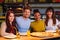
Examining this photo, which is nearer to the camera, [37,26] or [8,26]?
[8,26]

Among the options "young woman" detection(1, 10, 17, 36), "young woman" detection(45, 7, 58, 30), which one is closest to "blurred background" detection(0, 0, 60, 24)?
"young woman" detection(45, 7, 58, 30)

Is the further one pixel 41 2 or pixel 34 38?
pixel 41 2

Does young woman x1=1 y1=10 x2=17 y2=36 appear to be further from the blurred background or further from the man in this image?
the blurred background

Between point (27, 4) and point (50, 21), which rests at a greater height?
point (27, 4)

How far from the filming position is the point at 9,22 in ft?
7.57

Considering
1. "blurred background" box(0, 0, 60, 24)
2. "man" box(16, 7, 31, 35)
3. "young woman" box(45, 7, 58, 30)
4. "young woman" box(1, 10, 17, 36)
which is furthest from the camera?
"blurred background" box(0, 0, 60, 24)

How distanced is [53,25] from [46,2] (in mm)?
724

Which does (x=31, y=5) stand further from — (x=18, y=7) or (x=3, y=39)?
(x=3, y=39)

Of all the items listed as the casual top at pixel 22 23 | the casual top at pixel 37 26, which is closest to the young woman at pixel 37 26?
the casual top at pixel 37 26

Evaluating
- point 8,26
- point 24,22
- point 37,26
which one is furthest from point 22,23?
point 8,26

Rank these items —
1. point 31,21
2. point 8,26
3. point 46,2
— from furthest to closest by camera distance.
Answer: point 46,2
point 31,21
point 8,26

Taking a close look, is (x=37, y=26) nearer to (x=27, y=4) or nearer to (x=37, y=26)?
(x=37, y=26)

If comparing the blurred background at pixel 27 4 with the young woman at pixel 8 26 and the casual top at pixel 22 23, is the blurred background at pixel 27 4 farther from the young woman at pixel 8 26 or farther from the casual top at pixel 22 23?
the young woman at pixel 8 26

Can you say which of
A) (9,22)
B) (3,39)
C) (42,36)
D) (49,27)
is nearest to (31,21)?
(49,27)
